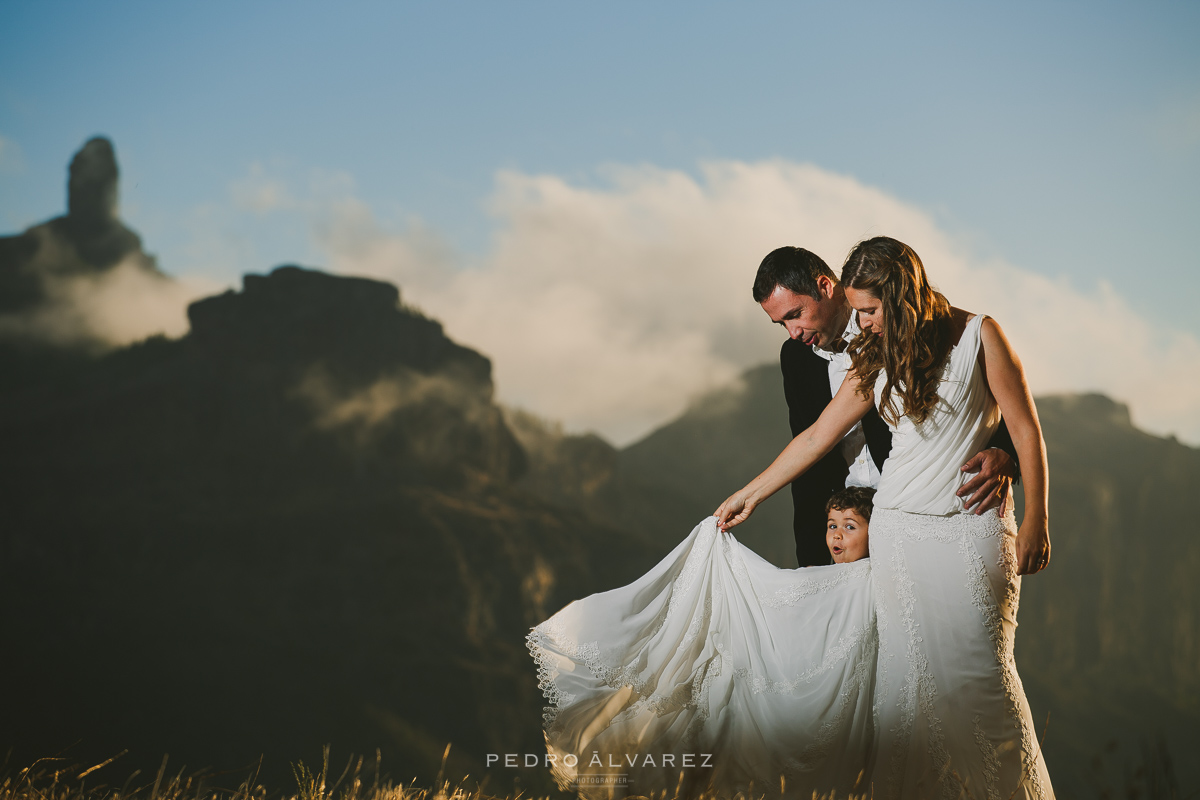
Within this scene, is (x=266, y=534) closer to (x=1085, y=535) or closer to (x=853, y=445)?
(x=853, y=445)

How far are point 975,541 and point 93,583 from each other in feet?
281

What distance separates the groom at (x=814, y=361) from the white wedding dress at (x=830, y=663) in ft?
1.63

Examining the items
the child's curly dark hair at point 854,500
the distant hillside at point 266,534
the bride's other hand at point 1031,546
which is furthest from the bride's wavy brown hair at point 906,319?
the distant hillside at point 266,534

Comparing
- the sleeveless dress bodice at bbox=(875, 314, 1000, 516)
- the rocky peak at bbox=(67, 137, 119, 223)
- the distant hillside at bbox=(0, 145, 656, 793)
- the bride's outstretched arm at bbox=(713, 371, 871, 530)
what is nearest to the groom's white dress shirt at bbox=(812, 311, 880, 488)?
the bride's outstretched arm at bbox=(713, 371, 871, 530)

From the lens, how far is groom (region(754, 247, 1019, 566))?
12.8 feet

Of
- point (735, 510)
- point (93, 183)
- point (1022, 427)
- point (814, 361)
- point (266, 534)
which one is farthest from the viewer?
point (93, 183)

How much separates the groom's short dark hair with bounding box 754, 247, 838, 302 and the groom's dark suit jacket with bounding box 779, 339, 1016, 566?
307 millimetres

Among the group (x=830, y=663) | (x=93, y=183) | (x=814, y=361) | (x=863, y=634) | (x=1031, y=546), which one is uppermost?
(x=93, y=183)

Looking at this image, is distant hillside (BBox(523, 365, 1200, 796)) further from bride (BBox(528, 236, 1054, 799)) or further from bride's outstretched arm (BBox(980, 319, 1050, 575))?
bride's outstretched arm (BBox(980, 319, 1050, 575))

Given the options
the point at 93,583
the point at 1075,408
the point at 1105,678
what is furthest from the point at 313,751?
the point at 1075,408

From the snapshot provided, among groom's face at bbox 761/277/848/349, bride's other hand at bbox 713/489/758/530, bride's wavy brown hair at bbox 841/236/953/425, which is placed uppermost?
groom's face at bbox 761/277/848/349

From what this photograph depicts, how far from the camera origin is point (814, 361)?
13.5 ft

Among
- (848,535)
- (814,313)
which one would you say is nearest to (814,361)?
(814,313)

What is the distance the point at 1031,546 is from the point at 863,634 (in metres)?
0.70
